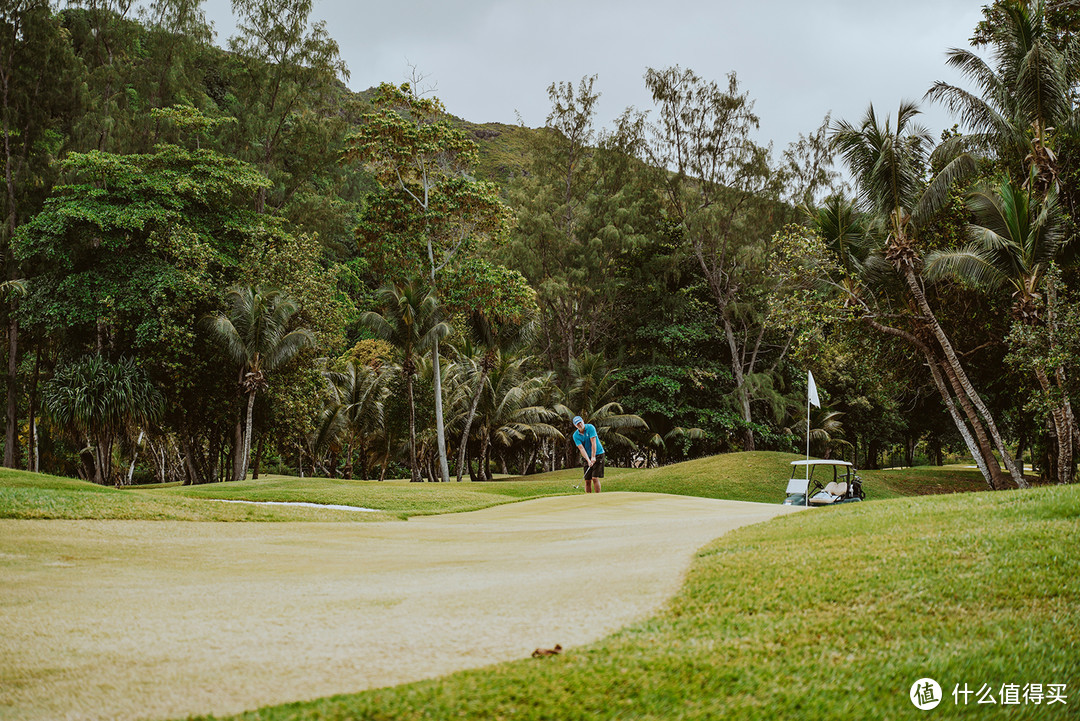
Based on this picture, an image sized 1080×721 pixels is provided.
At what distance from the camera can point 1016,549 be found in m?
5.53

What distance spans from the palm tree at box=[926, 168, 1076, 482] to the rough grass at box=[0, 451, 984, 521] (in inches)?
324

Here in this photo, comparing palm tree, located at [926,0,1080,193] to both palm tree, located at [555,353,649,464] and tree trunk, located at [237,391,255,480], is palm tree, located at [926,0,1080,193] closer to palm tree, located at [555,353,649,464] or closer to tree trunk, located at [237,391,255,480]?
palm tree, located at [555,353,649,464]

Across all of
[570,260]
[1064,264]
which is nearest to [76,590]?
[1064,264]

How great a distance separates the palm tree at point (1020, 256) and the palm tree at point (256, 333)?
1953 centimetres

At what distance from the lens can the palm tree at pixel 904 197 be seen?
58.6ft

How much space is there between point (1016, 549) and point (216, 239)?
2610 centimetres

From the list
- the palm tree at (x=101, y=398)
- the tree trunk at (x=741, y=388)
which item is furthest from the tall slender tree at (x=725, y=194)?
the palm tree at (x=101, y=398)

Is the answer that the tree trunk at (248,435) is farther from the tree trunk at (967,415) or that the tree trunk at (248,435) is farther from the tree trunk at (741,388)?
the tree trunk at (741,388)

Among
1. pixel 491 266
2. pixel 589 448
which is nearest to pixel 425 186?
Answer: pixel 491 266

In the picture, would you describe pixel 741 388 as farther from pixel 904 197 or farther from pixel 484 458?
pixel 904 197

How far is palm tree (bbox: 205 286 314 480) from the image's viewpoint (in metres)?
23.0

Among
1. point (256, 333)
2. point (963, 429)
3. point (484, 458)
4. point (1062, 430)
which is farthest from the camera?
point (484, 458)

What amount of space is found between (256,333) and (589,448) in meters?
13.5

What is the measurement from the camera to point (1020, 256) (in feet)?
51.3
